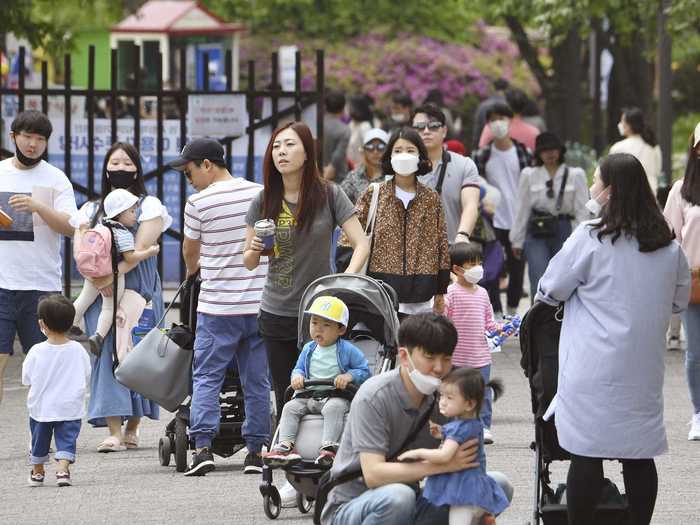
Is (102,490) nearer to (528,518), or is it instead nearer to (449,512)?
(528,518)

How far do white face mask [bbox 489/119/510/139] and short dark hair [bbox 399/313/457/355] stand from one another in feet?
28.4

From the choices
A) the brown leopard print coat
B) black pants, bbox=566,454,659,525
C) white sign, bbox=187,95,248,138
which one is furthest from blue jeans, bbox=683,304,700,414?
white sign, bbox=187,95,248,138

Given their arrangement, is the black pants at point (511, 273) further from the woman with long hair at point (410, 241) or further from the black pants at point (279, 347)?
the black pants at point (279, 347)

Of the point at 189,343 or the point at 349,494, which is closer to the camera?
the point at 349,494

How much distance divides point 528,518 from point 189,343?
2323 millimetres

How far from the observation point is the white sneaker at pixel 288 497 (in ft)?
27.9

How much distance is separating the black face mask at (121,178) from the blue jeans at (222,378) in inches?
51.7

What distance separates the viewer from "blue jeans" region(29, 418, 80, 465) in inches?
363

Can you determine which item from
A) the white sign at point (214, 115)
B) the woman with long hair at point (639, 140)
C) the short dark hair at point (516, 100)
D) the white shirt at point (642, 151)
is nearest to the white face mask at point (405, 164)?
the white sign at point (214, 115)

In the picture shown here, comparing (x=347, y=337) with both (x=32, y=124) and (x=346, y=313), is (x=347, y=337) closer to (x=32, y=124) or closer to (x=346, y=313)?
(x=346, y=313)

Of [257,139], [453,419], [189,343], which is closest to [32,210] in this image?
[189,343]

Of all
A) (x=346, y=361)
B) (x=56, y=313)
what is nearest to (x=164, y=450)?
(x=56, y=313)

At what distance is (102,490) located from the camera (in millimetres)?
9180

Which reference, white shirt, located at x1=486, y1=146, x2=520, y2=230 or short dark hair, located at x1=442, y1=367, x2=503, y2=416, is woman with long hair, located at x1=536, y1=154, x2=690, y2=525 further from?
white shirt, located at x1=486, y1=146, x2=520, y2=230
